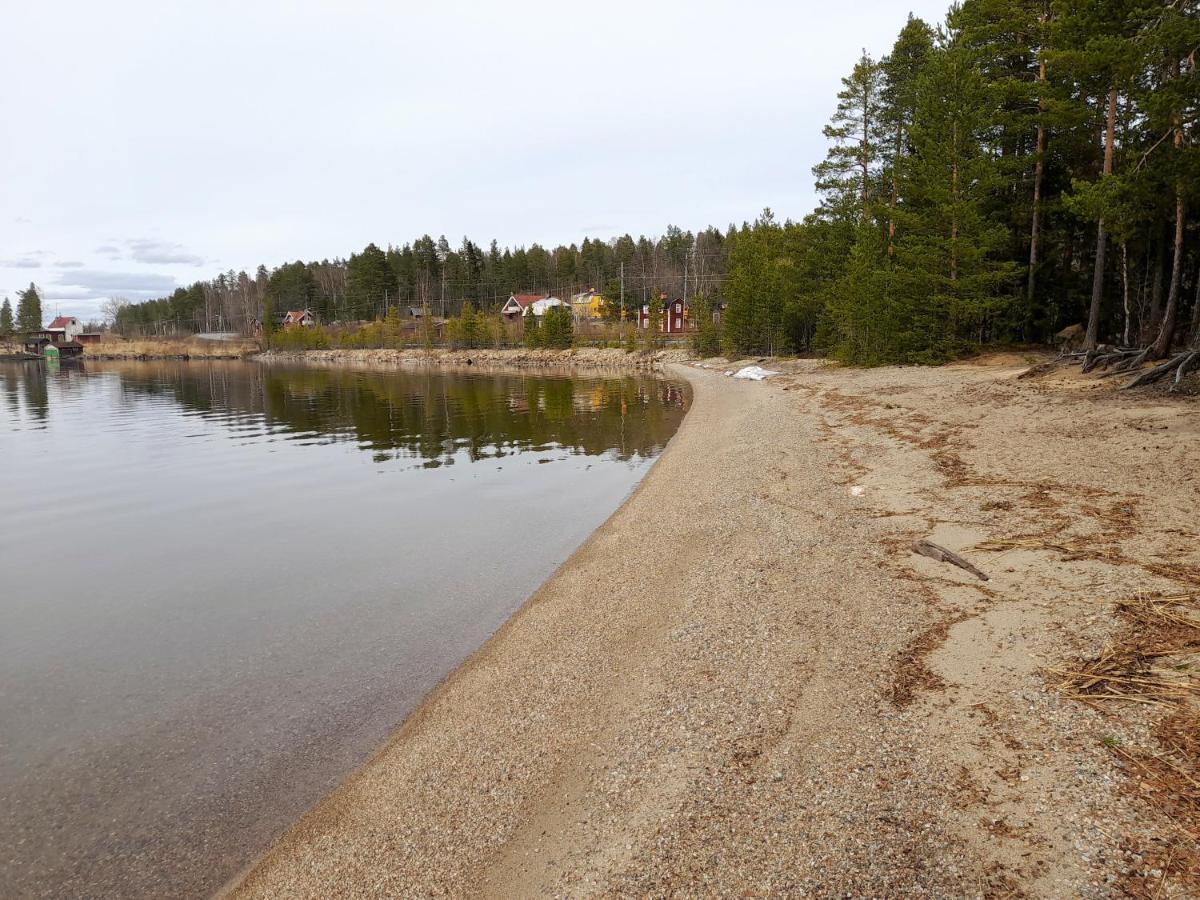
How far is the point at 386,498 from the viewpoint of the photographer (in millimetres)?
17781

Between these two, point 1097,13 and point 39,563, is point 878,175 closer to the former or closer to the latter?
point 1097,13

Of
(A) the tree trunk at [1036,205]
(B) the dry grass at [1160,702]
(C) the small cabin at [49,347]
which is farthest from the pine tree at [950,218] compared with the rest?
(C) the small cabin at [49,347]

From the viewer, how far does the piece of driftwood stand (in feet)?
27.1

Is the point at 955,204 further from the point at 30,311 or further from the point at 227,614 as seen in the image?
the point at 30,311

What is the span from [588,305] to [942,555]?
12010 centimetres

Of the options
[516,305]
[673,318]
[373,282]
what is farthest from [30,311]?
[673,318]

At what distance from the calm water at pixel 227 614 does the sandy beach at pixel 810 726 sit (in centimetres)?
100

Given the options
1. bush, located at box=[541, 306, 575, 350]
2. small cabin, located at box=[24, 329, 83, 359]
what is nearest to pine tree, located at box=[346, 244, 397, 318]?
bush, located at box=[541, 306, 575, 350]

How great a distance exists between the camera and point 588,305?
125 m

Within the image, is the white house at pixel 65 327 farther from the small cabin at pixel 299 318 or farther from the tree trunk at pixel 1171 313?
the tree trunk at pixel 1171 313

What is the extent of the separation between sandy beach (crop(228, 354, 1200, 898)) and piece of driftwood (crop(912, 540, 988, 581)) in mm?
196

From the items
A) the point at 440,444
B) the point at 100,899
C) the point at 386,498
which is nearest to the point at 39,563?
the point at 386,498

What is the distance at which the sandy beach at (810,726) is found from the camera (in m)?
4.10

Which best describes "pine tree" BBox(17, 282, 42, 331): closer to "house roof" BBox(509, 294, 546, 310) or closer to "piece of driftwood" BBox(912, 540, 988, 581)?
"house roof" BBox(509, 294, 546, 310)
